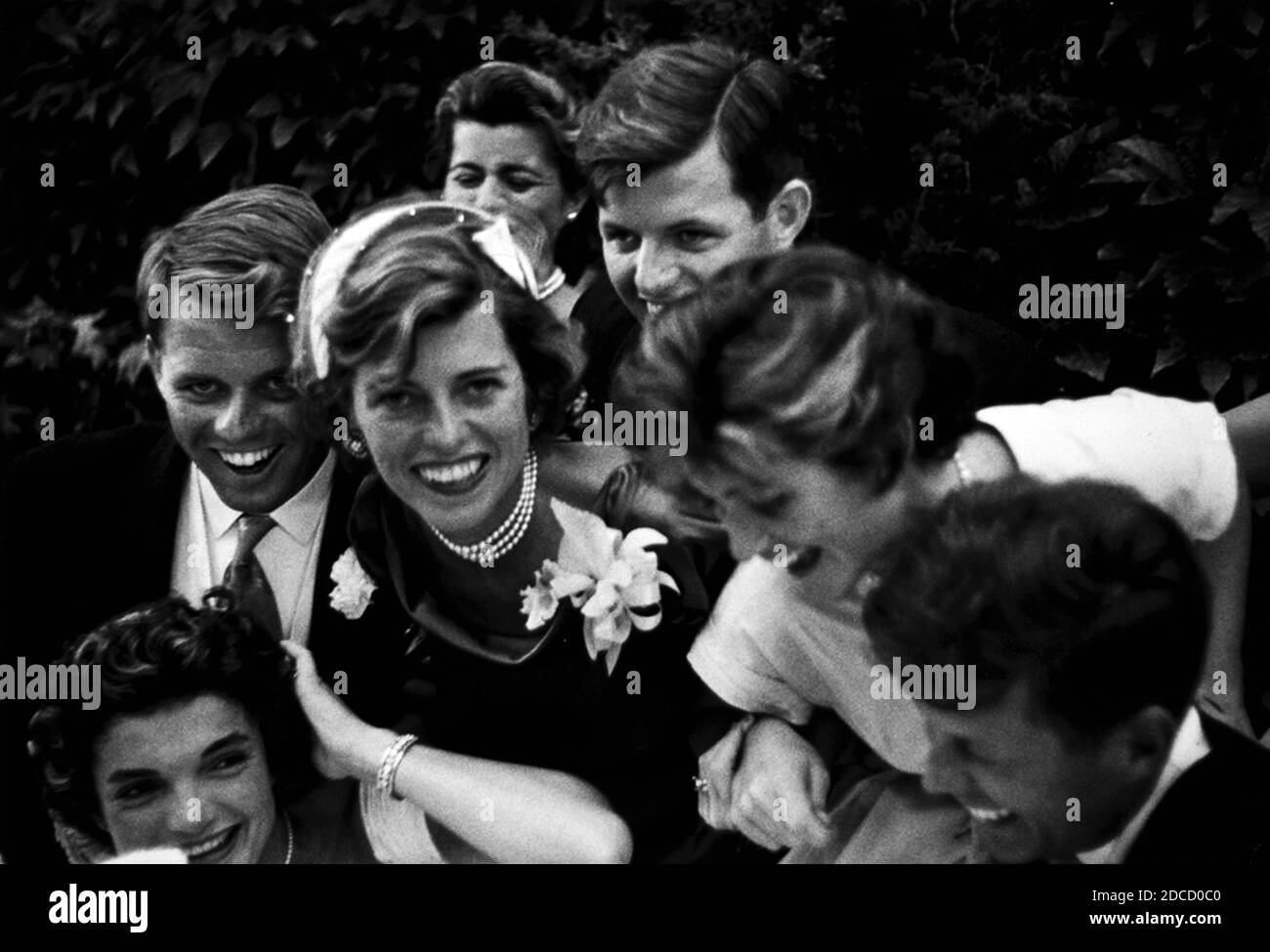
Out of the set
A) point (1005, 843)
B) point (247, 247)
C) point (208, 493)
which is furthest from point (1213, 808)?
point (247, 247)

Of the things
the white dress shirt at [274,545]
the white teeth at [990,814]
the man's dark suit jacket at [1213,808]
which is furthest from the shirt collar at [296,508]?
the man's dark suit jacket at [1213,808]

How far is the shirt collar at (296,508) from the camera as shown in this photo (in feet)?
13.9

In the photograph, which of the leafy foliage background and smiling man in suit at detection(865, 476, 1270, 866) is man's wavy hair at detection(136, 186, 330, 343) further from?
smiling man in suit at detection(865, 476, 1270, 866)

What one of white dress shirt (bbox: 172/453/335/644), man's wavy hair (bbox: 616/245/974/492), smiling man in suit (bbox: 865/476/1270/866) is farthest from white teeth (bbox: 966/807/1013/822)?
white dress shirt (bbox: 172/453/335/644)

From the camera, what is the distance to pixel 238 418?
4207 millimetres

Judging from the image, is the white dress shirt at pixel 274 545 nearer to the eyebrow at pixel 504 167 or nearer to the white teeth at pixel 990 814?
the eyebrow at pixel 504 167

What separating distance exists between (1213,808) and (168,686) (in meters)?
2.28

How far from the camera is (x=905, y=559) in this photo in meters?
3.99
